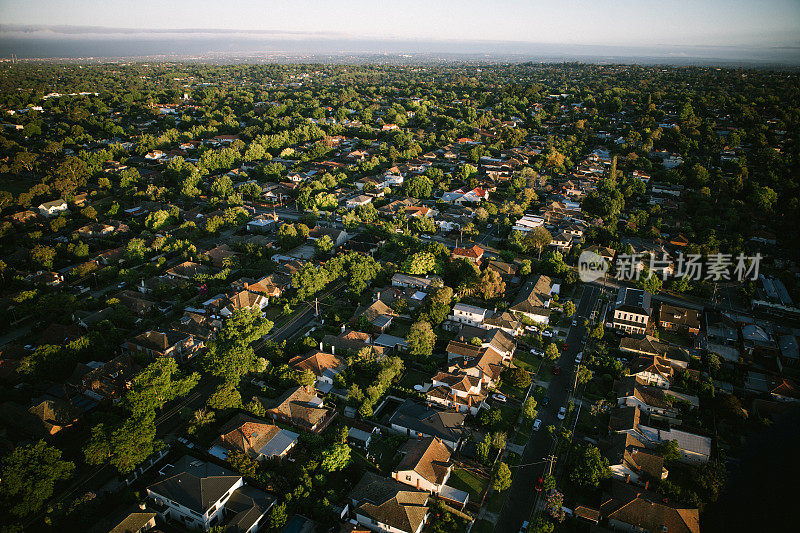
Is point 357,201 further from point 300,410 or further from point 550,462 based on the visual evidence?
point 550,462

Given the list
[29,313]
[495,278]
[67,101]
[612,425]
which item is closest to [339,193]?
[495,278]

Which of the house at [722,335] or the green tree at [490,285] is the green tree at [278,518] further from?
the house at [722,335]

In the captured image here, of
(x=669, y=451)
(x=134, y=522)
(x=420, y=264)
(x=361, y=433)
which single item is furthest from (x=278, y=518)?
(x=420, y=264)

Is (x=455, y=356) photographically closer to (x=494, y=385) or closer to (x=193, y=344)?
(x=494, y=385)

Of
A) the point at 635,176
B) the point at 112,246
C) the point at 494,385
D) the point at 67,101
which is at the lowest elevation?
the point at 494,385

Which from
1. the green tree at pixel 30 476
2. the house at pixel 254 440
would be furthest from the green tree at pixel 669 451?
the green tree at pixel 30 476

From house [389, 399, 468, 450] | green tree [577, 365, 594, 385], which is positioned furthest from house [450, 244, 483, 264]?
house [389, 399, 468, 450]
